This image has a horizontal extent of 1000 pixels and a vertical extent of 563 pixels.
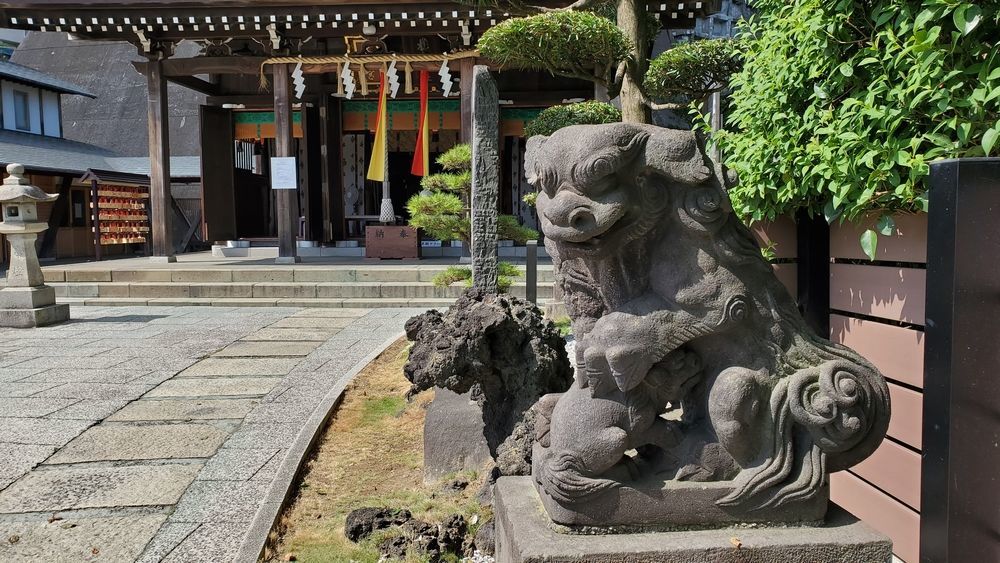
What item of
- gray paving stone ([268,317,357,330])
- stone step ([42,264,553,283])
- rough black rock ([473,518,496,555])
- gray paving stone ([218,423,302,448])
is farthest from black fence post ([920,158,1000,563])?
stone step ([42,264,553,283])

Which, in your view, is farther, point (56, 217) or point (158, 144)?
point (56, 217)

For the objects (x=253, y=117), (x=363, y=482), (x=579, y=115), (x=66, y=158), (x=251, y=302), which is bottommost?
(x=363, y=482)

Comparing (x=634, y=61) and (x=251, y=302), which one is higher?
(x=634, y=61)

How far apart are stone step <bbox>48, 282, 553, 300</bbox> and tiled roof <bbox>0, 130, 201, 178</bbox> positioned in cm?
630

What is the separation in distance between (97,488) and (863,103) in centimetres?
429

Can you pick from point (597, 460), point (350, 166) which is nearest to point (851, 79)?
point (597, 460)

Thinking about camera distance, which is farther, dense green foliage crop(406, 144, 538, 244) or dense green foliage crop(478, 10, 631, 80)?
dense green foliage crop(406, 144, 538, 244)

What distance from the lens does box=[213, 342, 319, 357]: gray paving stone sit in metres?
7.61

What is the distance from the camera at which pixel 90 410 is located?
5426 millimetres

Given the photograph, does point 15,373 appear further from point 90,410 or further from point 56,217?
point 56,217

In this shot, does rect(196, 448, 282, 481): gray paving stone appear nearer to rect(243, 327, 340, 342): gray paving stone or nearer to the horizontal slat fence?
the horizontal slat fence

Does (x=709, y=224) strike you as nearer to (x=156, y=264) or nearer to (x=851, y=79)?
(x=851, y=79)

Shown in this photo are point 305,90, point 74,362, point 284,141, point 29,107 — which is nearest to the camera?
point 74,362

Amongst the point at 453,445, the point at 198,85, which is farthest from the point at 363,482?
the point at 198,85
